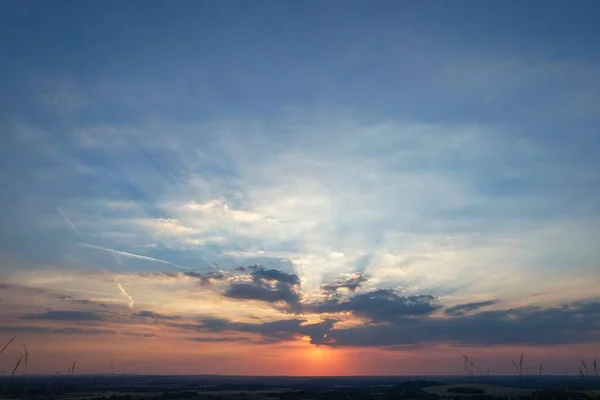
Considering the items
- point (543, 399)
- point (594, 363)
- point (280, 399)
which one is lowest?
point (280, 399)

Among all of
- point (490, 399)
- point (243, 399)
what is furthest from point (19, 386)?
point (490, 399)

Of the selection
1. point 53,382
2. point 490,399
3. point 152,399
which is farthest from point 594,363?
point 152,399

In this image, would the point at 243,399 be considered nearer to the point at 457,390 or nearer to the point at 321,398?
the point at 321,398

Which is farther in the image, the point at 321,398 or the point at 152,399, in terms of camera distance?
the point at 321,398

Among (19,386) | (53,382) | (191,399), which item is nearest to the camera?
(53,382)

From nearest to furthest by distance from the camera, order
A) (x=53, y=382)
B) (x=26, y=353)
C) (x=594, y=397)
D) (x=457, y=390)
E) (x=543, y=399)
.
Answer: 1. (x=26, y=353)
2. (x=53, y=382)
3. (x=594, y=397)
4. (x=543, y=399)
5. (x=457, y=390)

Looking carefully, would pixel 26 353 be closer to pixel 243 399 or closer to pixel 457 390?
pixel 243 399

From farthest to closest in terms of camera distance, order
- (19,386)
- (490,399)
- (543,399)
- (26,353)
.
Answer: (490,399) → (543,399) → (19,386) → (26,353)

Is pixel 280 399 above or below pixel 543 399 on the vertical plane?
below

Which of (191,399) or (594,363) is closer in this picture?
(594,363)
